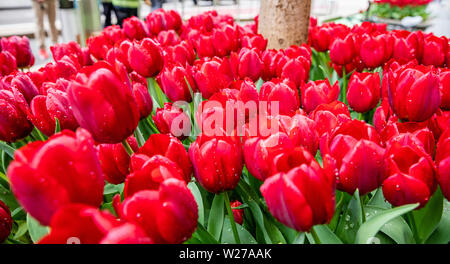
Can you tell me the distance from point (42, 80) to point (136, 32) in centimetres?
66

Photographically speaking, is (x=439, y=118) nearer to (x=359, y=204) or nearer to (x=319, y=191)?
(x=359, y=204)

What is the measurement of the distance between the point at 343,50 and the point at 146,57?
1.69 feet

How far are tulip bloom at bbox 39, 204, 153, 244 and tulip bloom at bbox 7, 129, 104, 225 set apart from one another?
0.08 ft

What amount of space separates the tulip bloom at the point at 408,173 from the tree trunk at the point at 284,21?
864 millimetres

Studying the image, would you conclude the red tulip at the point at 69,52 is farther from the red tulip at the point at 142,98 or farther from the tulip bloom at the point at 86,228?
the tulip bloom at the point at 86,228

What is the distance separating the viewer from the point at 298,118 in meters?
0.40

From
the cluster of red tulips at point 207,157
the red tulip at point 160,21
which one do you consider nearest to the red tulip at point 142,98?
the cluster of red tulips at point 207,157

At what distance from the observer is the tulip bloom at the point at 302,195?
0.29 meters

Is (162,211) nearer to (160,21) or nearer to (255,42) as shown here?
A: (255,42)

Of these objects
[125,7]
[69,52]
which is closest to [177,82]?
[69,52]

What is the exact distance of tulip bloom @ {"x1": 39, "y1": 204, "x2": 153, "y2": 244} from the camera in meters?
0.23

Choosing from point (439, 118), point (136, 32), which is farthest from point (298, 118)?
point (136, 32)

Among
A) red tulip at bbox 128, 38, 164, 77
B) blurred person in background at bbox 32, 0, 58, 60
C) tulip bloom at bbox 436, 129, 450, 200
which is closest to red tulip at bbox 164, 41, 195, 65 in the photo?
red tulip at bbox 128, 38, 164, 77

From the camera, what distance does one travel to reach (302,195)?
294mm
